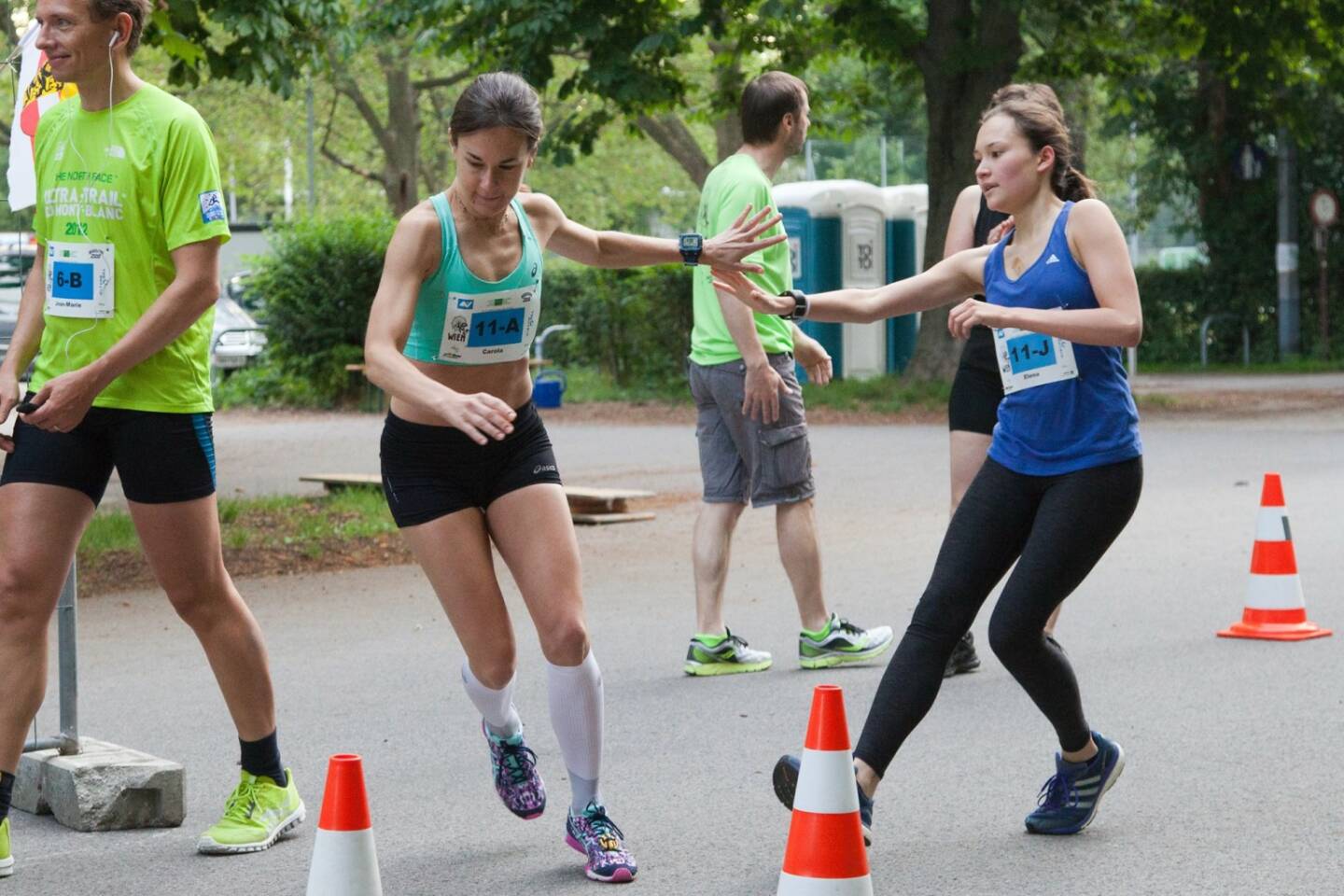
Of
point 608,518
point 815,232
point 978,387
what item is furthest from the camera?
point 815,232

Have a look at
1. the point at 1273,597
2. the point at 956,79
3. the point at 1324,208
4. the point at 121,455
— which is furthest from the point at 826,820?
the point at 1324,208

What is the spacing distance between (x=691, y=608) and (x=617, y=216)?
1832 inches

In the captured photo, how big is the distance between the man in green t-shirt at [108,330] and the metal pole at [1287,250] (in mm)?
30150

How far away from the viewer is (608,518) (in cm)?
1193

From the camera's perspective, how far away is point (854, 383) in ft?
75.8

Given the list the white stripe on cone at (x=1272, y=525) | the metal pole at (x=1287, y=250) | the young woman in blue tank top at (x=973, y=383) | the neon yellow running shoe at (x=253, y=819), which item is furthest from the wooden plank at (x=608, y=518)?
the metal pole at (x=1287, y=250)

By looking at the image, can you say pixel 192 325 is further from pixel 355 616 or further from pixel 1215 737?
pixel 355 616

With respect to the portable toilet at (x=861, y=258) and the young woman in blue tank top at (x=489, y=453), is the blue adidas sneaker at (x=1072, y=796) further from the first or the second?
the portable toilet at (x=861, y=258)

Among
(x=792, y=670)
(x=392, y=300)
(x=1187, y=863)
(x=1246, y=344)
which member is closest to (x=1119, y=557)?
(x=792, y=670)

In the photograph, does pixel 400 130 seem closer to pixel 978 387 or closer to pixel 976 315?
pixel 978 387

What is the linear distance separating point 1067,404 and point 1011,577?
0.45m

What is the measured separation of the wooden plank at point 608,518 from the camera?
1191 centimetres

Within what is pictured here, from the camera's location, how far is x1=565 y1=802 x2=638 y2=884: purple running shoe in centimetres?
440

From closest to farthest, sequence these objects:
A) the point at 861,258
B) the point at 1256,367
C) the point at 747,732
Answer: the point at 747,732 < the point at 861,258 < the point at 1256,367
